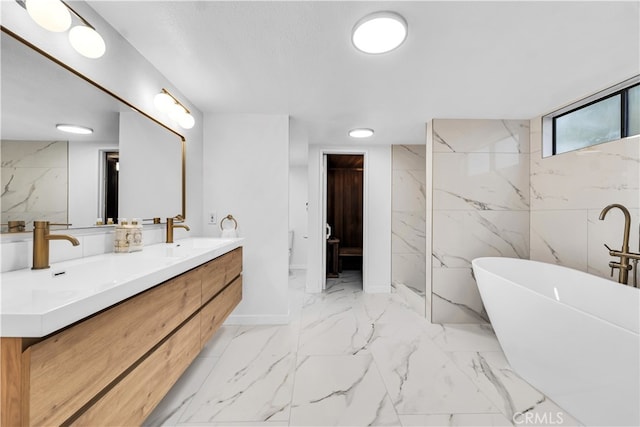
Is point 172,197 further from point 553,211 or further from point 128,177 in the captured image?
point 553,211

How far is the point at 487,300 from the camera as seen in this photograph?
1.92 meters

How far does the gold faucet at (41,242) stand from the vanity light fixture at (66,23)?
0.80 m

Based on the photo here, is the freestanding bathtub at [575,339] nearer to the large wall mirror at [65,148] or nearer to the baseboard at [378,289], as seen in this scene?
the baseboard at [378,289]

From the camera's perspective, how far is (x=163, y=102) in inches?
73.1

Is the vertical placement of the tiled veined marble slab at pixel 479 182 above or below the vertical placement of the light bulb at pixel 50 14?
below

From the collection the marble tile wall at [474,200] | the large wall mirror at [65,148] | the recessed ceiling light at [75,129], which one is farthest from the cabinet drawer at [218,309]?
the marble tile wall at [474,200]

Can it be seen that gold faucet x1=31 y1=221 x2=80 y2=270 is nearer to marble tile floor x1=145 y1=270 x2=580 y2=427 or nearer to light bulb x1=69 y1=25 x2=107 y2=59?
light bulb x1=69 y1=25 x2=107 y2=59

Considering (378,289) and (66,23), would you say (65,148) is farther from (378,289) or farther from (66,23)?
(378,289)

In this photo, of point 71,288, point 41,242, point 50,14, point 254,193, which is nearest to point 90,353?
point 71,288

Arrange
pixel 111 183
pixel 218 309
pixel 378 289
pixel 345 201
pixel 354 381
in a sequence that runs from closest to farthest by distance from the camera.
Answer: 1. pixel 111 183
2. pixel 354 381
3. pixel 218 309
4. pixel 378 289
5. pixel 345 201

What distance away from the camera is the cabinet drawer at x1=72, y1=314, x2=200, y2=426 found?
825 mm

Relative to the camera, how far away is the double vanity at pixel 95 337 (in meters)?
0.59

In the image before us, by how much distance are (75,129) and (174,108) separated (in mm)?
826

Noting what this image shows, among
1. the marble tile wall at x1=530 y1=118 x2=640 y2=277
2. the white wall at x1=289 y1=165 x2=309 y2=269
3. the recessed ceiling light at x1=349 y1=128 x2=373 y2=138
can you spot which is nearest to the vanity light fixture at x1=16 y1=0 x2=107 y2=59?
the recessed ceiling light at x1=349 y1=128 x2=373 y2=138
